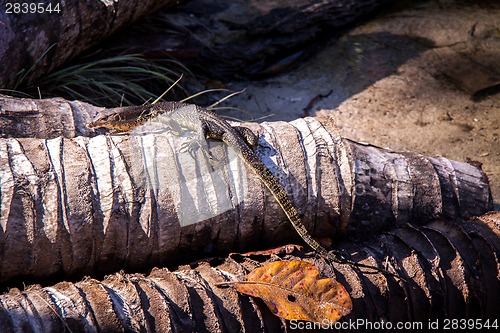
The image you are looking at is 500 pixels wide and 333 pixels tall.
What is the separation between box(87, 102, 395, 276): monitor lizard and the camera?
2.97 meters

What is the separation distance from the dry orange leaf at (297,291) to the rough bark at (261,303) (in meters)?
0.05

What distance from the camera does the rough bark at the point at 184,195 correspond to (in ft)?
8.98

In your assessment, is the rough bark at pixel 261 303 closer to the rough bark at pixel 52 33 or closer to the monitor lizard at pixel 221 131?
the monitor lizard at pixel 221 131

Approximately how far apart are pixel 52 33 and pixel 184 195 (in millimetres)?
1904

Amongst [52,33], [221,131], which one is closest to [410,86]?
[221,131]

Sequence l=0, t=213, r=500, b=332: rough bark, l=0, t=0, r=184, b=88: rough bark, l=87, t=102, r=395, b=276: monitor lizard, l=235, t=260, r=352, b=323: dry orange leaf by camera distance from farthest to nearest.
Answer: l=0, t=0, r=184, b=88: rough bark → l=87, t=102, r=395, b=276: monitor lizard → l=235, t=260, r=352, b=323: dry orange leaf → l=0, t=213, r=500, b=332: rough bark

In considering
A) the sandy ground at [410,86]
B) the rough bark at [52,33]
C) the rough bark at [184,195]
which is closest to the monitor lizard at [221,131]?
the rough bark at [184,195]

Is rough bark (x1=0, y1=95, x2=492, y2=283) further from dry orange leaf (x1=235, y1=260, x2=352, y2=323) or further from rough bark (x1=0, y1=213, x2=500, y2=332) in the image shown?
dry orange leaf (x1=235, y1=260, x2=352, y2=323)

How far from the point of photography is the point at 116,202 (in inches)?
110

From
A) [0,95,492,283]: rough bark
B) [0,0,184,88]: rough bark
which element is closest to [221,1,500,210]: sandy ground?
[0,95,492,283]: rough bark

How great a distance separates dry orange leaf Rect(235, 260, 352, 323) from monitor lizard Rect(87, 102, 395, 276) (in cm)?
20

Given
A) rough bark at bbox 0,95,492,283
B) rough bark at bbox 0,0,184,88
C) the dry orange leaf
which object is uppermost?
rough bark at bbox 0,0,184,88

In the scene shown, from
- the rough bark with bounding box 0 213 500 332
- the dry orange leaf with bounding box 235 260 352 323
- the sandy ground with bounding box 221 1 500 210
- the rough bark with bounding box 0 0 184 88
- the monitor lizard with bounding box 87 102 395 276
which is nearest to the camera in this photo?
the rough bark with bounding box 0 213 500 332

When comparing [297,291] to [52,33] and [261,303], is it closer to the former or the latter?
[261,303]
